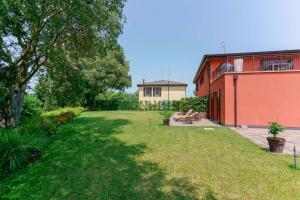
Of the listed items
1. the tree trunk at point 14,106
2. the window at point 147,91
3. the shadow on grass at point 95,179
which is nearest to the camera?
the shadow on grass at point 95,179

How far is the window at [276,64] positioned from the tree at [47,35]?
1177 cm

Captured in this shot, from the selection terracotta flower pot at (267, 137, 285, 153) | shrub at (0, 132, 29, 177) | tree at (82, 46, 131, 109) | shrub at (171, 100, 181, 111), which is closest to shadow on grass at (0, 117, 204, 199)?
shrub at (0, 132, 29, 177)

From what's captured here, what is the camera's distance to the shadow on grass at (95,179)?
14.9ft

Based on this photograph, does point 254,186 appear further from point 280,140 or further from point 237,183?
point 280,140

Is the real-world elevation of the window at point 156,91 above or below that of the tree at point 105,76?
below

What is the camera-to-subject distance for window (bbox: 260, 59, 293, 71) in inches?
610

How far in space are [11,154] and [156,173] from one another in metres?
4.22

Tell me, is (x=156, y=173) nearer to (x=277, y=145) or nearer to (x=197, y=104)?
(x=277, y=145)

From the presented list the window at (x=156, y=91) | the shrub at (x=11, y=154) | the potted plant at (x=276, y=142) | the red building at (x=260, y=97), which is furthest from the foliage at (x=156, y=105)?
the shrub at (x=11, y=154)

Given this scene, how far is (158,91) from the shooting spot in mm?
40750

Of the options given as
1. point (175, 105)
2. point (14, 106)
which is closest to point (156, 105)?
point (175, 105)

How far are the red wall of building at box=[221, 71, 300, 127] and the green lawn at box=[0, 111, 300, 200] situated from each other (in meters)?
5.82

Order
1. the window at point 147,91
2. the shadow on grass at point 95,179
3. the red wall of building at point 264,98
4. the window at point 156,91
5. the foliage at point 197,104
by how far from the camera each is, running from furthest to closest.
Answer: the window at point 147,91 < the window at point 156,91 < the foliage at point 197,104 < the red wall of building at point 264,98 < the shadow on grass at point 95,179

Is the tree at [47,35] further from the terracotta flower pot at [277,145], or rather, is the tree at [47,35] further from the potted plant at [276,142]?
the terracotta flower pot at [277,145]
